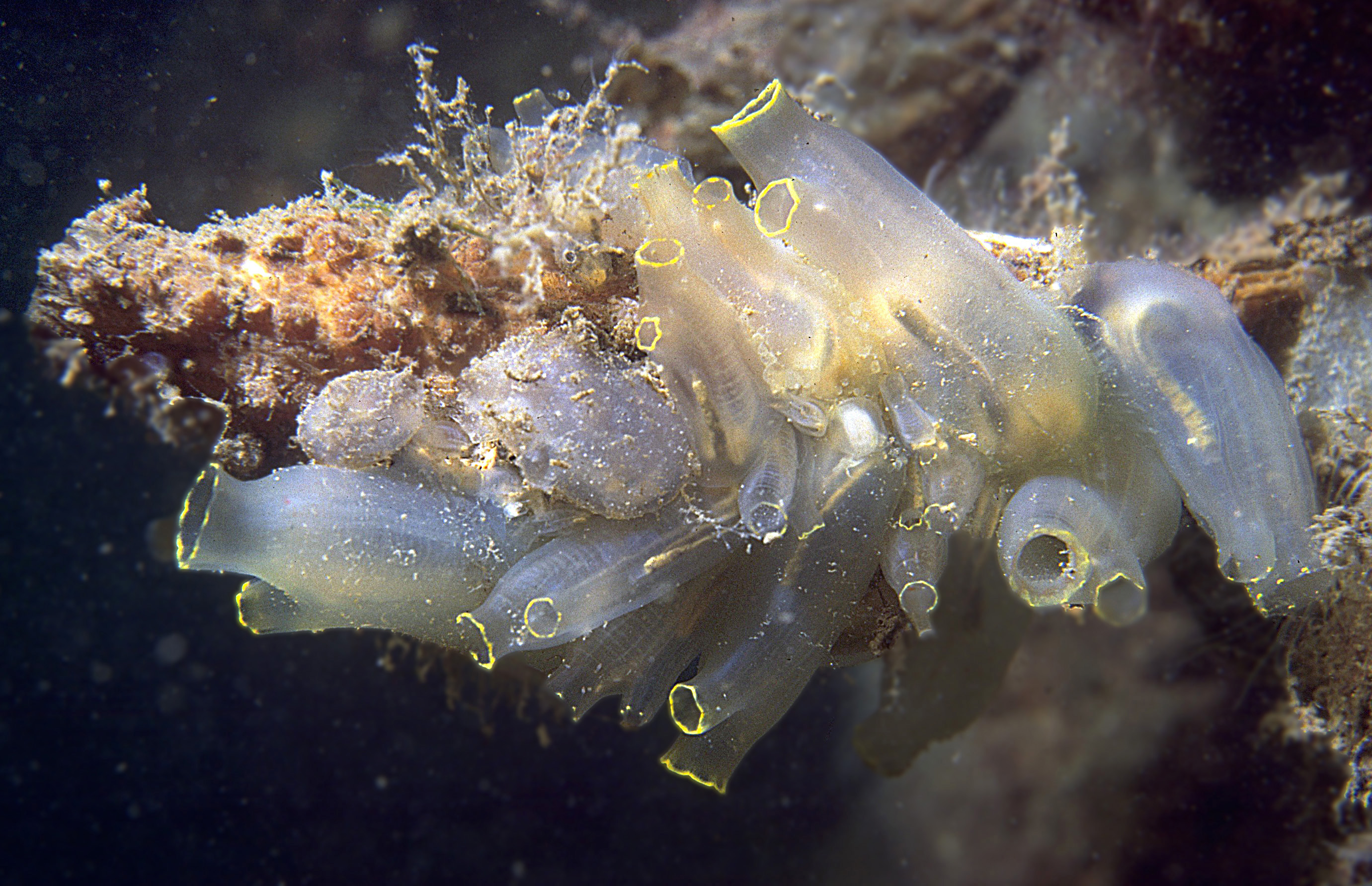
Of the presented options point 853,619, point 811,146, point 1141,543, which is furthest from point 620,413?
point 1141,543

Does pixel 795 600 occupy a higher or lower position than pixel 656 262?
lower

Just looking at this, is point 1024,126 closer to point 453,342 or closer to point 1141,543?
point 1141,543

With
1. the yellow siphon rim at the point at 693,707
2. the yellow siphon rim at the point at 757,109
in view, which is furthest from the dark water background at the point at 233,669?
the yellow siphon rim at the point at 693,707

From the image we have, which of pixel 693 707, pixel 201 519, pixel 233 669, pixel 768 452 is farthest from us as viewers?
pixel 233 669

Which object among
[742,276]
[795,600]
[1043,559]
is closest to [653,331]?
[742,276]

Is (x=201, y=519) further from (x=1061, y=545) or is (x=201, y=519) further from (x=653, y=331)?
(x=1061, y=545)

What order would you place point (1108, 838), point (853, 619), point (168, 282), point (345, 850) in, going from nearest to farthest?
point (168, 282), point (853, 619), point (1108, 838), point (345, 850)
